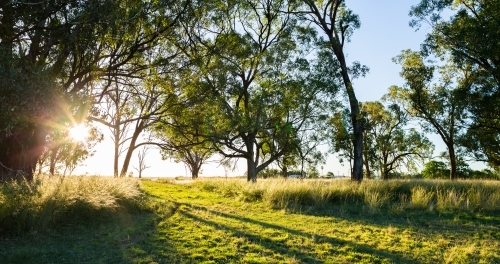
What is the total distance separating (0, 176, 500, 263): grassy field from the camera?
682 centimetres

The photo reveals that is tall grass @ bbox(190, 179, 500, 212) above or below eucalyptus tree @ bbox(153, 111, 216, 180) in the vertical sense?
below

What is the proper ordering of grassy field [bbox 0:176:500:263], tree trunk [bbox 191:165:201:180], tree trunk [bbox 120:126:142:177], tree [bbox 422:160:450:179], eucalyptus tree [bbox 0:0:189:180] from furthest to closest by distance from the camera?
tree [bbox 422:160:450:179] < tree trunk [bbox 191:165:201:180] < tree trunk [bbox 120:126:142:177] < eucalyptus tree [bbox 0:0:189:180] < grassy field [bbox 0:176:500:263]

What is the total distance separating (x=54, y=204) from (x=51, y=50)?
558cm

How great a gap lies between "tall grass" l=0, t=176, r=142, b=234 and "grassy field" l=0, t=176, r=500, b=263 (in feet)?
0.70

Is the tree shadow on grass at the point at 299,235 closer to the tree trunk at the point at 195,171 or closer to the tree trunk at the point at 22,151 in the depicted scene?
the tree trunk at the point at 22,151

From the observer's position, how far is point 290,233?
28.7ft

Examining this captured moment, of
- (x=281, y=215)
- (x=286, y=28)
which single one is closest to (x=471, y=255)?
(x=281, y=215)

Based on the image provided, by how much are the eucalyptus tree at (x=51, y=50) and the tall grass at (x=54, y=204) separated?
1475 millimetres

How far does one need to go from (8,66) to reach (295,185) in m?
10.6

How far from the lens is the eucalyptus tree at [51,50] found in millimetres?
7723

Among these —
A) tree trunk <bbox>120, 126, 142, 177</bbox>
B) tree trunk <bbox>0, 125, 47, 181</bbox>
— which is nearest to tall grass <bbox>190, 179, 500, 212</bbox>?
tree trunk <bbox>0, 125, 47, 181</bbox>

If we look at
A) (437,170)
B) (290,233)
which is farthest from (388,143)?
(290,233)

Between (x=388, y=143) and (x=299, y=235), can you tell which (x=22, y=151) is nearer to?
(x=299, y=235)

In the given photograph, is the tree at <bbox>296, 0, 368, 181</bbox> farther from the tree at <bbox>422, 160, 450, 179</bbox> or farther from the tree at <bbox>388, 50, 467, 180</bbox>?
the tree at <bbox>422, 160, 450, 179</bbox>
